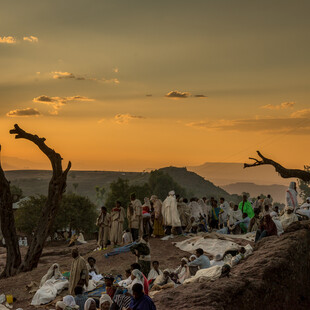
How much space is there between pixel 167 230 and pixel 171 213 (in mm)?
1110

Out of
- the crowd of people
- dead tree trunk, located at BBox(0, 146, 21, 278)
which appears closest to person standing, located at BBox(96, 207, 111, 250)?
the crowd of people

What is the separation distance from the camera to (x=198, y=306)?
8.58m

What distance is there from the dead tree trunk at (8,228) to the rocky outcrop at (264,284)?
13219 mm

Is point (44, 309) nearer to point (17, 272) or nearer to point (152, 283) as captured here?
point (152, 283)

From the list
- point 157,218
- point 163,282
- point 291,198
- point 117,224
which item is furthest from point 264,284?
point 157,218

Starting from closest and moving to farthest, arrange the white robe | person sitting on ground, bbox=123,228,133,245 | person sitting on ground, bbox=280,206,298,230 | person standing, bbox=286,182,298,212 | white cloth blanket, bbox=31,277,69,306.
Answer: white cloth blanket, bbox=31,277,69,306, person sitting on ground, bbox=280,206,298,230, person standing, bbox=286,182,298,212, person sitting on ground, bbox=123,228,133,245, the white robe

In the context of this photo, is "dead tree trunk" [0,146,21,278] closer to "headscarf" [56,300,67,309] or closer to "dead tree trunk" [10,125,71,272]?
"dead tree trunk" [10,125,71,272]

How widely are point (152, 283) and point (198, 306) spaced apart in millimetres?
6247

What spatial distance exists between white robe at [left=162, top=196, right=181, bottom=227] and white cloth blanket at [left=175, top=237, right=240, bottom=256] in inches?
46.4

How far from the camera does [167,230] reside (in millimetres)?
22375

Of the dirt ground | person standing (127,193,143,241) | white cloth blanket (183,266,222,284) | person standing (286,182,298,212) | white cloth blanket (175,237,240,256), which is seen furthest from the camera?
person standing (127,193,143,241)

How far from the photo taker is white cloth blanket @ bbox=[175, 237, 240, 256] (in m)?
19.2

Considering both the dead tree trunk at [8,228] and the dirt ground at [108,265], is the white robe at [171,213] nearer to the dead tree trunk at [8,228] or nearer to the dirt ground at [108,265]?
the dirt ground at [108,265]

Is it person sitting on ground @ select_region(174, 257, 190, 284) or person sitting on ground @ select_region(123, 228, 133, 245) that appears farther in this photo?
person sitting on ground @ select_region(123, 228, 133, 245)
